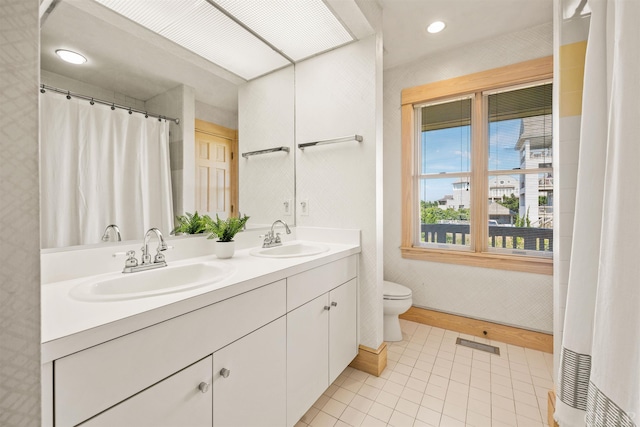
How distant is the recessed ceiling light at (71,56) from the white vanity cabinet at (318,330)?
48.3 inches

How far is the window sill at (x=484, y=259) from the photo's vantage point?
2.16 meters

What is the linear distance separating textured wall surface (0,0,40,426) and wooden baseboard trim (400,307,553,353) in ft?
8.96

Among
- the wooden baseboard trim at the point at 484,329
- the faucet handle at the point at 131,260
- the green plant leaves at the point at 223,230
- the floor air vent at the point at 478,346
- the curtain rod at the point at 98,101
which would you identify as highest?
the curtain rod at the point at 98,101

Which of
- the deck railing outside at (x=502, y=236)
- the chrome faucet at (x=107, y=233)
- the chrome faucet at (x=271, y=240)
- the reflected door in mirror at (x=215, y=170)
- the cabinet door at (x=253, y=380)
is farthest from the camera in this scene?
the deck railing outside at (x=502, y=236)

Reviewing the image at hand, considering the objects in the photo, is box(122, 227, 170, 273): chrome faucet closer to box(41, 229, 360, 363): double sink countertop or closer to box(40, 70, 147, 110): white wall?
box(41, 229, 360, 363): double sink countertop

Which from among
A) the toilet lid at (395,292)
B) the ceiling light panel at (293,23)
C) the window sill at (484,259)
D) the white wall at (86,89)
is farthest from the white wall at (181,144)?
the window sill at (484,259)

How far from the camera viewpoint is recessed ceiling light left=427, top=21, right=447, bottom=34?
213 centimetres

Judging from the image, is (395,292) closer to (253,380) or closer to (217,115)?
(253,380)

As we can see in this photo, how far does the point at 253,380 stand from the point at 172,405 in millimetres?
319

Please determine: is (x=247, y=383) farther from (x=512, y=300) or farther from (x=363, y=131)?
(x=512, y=300)

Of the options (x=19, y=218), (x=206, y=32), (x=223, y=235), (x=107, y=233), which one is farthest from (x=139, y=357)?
(x=206, y=32)

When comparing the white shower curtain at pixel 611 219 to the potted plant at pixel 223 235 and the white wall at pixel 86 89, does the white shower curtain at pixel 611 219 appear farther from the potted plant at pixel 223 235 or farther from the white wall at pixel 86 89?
the white wall at pixel 86 89

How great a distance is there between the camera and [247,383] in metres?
1.00

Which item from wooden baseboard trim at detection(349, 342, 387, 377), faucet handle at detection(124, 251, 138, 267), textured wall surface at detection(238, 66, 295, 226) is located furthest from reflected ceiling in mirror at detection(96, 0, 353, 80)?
wooden baseboard trim at detection(349, 342, 387, 377)
